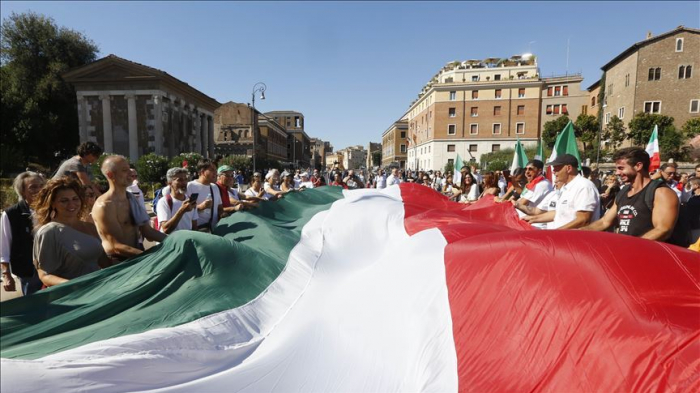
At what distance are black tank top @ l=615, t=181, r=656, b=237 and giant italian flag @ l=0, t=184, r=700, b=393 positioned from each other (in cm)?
104

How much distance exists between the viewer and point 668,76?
4503cm

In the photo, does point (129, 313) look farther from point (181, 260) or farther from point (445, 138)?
A: point (445, 138)

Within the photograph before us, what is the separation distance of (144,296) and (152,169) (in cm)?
2233

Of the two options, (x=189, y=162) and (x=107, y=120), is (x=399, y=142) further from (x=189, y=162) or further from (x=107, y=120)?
(x=189, y=162)

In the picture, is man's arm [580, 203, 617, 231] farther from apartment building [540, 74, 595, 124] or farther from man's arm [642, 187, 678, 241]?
apartment building [540, 74, 595, 124]

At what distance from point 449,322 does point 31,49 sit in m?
45.1

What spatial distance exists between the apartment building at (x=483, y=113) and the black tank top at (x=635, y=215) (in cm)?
5184

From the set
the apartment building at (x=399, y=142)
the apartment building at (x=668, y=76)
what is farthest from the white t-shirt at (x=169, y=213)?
the apartment building at (x=399, y=142)

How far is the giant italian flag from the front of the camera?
188cm

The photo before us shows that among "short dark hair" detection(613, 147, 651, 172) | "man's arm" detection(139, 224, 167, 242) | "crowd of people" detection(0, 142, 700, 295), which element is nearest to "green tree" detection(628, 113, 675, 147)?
"crowd of people" detection(0, 142, 700, 295)

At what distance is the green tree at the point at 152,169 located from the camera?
2225 cm

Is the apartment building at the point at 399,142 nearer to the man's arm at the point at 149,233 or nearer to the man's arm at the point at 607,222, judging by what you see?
the man's arm at the point at 607,222

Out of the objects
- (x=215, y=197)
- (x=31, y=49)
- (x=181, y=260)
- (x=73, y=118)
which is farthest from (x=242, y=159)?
(x=181, y=260)

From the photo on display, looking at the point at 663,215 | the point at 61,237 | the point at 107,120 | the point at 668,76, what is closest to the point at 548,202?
the point at 663,215
